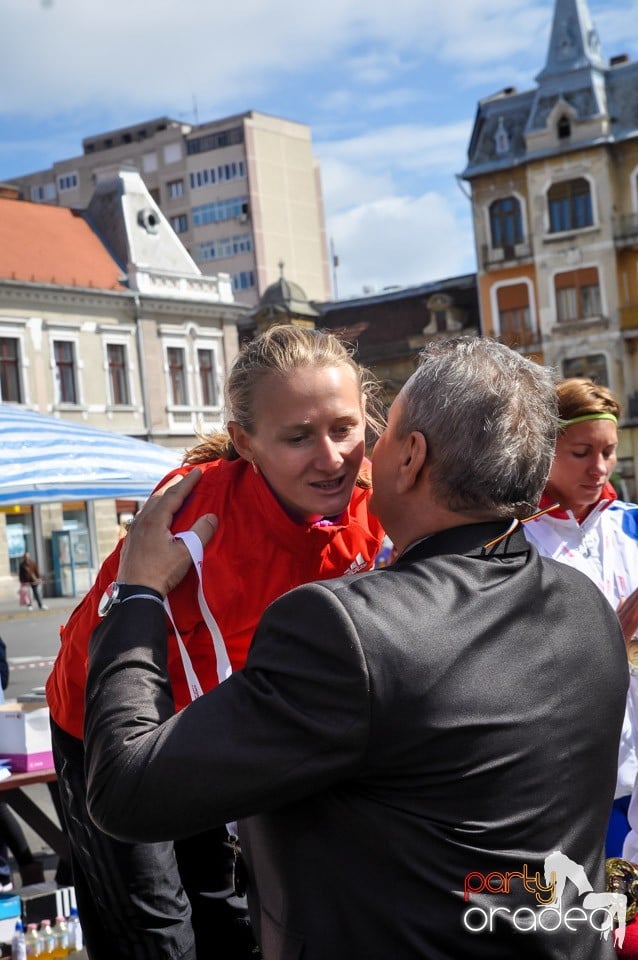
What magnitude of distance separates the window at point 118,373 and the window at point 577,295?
16.0 meters

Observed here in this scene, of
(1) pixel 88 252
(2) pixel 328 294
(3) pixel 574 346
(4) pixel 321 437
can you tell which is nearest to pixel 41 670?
(4) pixel 321 437

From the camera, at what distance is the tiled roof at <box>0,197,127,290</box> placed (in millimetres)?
29750

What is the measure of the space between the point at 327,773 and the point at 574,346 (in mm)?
38847

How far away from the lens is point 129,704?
61.1 inches

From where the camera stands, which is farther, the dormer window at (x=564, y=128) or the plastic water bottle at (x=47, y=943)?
the dormer window at (x=564, y=128)

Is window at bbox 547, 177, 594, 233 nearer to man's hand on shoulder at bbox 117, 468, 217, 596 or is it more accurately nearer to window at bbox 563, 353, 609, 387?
window at bbox 563, 353, 609, 387

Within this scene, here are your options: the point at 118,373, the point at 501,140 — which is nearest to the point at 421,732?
the point at 118,373

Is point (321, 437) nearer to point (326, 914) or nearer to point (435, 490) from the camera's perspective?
point (435, 490)

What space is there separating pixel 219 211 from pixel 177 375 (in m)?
43.1

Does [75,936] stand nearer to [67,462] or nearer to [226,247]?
[67,462]

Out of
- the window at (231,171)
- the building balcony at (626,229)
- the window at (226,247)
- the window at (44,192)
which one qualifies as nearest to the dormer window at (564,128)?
the building balcony at (626,229)

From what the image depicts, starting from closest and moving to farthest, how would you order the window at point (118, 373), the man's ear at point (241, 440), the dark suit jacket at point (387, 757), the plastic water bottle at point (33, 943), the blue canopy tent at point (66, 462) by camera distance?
the dark suit jacket at point (387, 757)
the man's ear at point (241, 440)
the plastic water bottle at point (33, 943)
the blue canopy tent at point (66, 462)
the window at point (118, 373)

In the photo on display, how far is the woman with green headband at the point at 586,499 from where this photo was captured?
353 cm

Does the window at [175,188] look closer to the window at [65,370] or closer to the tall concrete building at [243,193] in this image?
the tall concrete building at [243,193]
